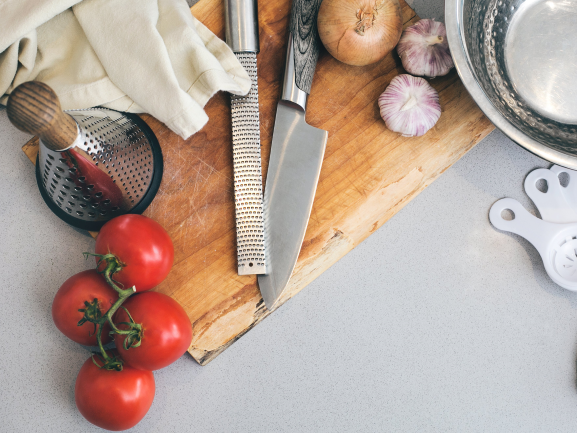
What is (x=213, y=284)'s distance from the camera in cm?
73

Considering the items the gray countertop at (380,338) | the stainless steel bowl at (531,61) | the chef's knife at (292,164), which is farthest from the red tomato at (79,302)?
the stainless steel bowl at (531,61)

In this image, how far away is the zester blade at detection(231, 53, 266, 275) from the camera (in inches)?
28.1

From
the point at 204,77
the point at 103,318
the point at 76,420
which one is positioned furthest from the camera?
the point at 76,420

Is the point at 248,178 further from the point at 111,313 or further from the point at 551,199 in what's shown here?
the point at 551,199

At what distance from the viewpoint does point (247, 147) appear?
2.39 feet

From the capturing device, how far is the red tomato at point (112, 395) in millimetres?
644

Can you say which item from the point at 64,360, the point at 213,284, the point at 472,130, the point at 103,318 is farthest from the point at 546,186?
the point at 64,360

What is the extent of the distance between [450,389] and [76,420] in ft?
2.31

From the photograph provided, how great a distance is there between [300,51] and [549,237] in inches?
23.1

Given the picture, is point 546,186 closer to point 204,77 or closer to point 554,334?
point 554,334

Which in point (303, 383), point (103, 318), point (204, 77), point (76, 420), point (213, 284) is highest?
point (204, 77)

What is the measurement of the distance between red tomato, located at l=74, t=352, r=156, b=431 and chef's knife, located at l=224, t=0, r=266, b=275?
0.24 m

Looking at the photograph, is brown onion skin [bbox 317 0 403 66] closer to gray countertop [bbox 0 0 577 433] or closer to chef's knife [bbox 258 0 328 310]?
chef's knife [bbox 258 0 328 310]

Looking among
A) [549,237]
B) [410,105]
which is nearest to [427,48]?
[410,105]
